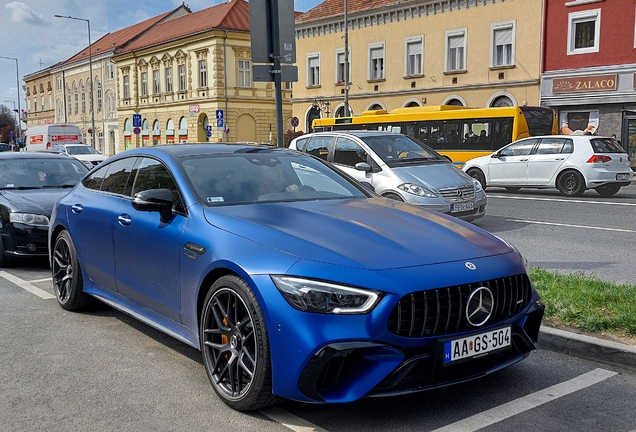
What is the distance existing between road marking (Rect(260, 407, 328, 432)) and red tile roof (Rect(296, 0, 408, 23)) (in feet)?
116

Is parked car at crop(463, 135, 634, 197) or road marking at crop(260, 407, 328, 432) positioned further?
parked car at crop(463, 135, 634, 197)

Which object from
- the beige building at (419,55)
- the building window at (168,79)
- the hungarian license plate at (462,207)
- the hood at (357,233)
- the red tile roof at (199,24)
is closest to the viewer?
the hood at (357,233)

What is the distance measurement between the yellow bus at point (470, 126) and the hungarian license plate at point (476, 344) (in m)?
21.1

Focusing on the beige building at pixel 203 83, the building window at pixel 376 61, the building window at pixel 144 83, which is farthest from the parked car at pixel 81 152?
the building window at pixel 144 83

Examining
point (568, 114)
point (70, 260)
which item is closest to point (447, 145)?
point (568, 114)

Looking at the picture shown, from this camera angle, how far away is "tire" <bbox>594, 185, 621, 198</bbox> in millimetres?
18306

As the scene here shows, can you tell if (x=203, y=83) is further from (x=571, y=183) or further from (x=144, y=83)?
(x=571, y=183)

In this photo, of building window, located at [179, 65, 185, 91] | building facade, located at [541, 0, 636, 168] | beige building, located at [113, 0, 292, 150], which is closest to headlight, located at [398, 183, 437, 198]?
building facade, located at [541, 0, 636, 168]

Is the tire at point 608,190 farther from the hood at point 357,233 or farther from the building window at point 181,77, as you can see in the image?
the building window at point 181,77

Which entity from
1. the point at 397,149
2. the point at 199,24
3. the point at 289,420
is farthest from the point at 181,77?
the point at 289,420

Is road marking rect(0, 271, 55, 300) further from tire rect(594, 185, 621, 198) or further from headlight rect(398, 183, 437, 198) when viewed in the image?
tire rect(594, 185, 621, 198)

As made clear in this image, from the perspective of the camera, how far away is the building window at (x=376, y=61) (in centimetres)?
3881

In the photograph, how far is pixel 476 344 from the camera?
→ 3596 millimetres

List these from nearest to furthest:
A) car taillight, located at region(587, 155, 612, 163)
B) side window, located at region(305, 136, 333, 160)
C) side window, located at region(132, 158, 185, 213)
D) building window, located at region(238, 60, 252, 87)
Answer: side window, located at region(132, 158, 185, 213) < side window, located at region(305, 136, 333, 160) < car taillight, located at region(587, 155, 612, 163) < building window, located at region(238, 60, 252, 87)
